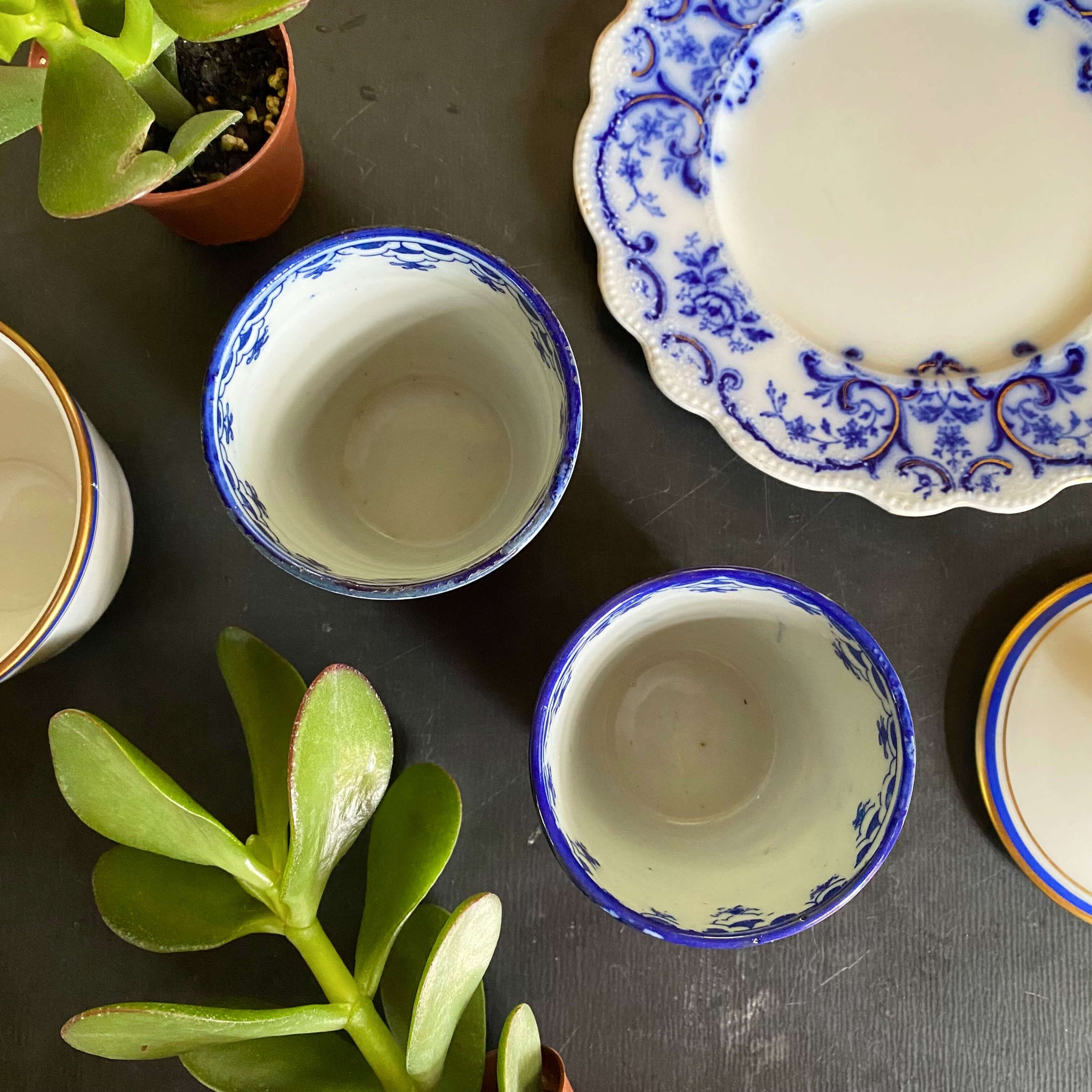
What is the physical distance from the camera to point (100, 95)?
31 centimetres

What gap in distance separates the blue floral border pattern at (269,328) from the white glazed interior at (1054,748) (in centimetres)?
32

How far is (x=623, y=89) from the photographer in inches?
18.2

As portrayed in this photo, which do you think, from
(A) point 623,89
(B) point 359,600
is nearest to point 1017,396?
(A) point 623,89

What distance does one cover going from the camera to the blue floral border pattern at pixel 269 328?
0.36 m

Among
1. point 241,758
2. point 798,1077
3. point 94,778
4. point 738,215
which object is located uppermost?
point 738,215

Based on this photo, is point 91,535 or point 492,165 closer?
point 91,535

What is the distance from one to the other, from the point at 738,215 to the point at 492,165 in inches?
5.8

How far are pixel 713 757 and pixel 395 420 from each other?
0.86 ft

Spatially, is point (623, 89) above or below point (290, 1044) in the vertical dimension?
above

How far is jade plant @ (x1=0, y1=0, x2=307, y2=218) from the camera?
0.96ft

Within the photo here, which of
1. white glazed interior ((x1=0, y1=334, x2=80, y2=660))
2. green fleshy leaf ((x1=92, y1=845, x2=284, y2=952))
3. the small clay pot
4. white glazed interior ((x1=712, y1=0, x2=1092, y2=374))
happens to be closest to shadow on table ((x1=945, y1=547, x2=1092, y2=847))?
white glazed interior ((x1=712, y1=0, x2=1092, y2=374))

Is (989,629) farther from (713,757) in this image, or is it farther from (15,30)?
(15,30)

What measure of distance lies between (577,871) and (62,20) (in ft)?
1.28

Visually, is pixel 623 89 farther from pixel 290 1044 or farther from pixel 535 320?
pixel 290 1044
